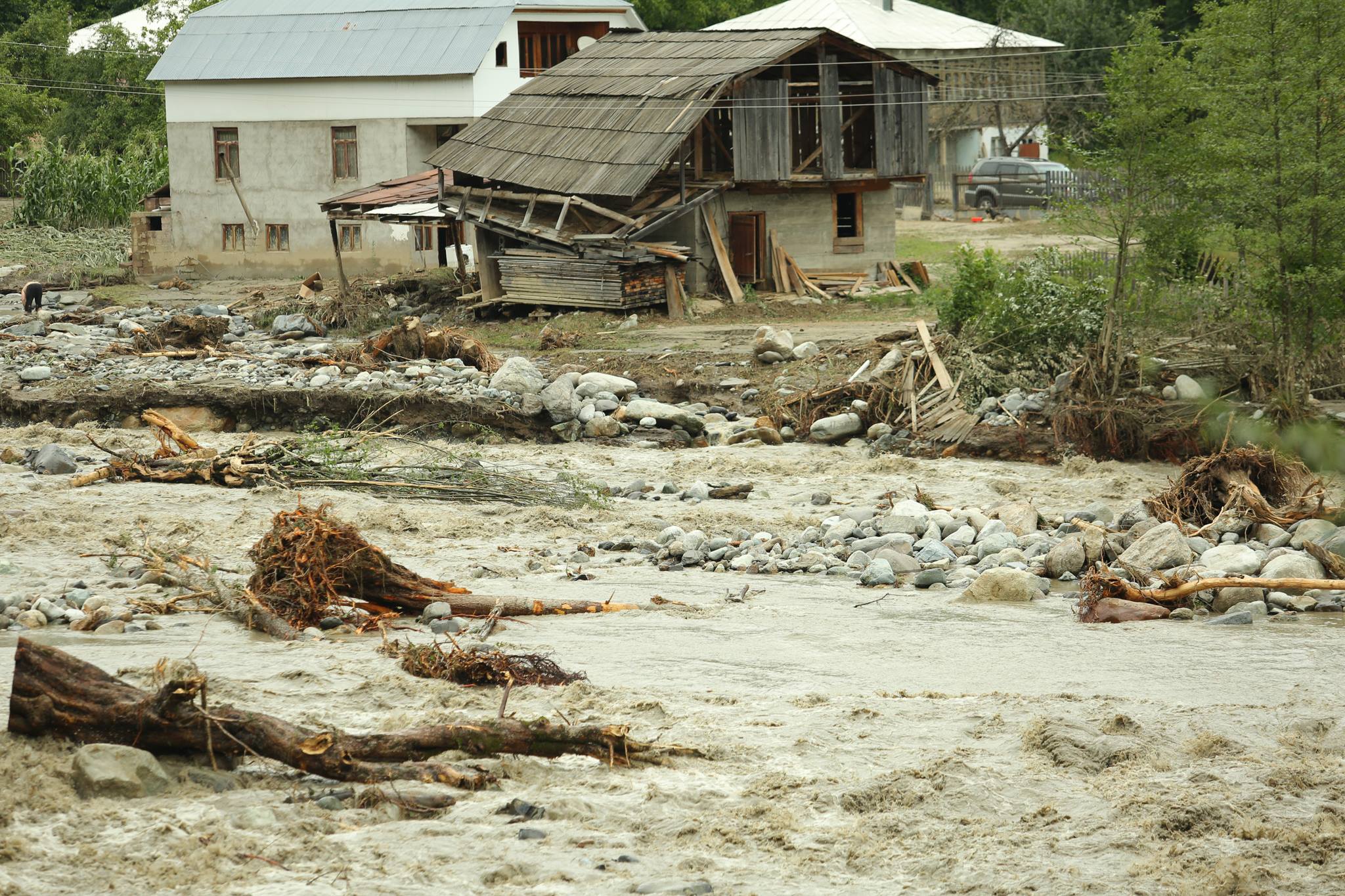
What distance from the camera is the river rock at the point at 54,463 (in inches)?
579

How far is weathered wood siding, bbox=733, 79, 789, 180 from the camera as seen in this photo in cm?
2784

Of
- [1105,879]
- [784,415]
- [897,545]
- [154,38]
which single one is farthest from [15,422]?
[154,38]

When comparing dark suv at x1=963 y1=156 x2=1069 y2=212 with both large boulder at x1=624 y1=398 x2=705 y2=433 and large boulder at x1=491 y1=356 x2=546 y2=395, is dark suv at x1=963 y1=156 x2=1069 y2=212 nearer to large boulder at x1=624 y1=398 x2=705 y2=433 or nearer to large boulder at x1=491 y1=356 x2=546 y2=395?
large boulder at x1=624 y1=398 x2=705 y2=433

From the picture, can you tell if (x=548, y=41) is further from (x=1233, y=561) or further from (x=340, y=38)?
(x=1233, y=561)

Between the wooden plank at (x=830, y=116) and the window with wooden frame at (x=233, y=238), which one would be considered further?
the window with wooden frame at (x=233, y=238)

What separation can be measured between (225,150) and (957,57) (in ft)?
79.0

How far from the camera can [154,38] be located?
49969mm

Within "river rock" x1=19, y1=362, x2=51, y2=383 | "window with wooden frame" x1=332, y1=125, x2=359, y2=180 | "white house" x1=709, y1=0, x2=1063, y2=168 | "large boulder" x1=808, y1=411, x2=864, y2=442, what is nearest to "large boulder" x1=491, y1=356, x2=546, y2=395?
"large boulder" x1=808, y1=411, x2=864, y2=442

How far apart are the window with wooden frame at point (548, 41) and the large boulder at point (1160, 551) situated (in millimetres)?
26579

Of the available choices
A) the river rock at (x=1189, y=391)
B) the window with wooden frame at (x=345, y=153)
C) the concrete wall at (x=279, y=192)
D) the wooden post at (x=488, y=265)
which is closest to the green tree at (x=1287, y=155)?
the river rock at (x=1189, y=391)

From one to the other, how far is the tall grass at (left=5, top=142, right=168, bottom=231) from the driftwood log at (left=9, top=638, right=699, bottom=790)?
38071 millimetres

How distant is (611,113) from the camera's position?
92.3 feet

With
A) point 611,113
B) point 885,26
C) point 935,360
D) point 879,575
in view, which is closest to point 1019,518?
point 879,575

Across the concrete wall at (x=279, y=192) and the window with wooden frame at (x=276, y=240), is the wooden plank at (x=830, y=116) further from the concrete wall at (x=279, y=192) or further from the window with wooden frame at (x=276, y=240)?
the window with wooden frame at (x=276, y=240)
